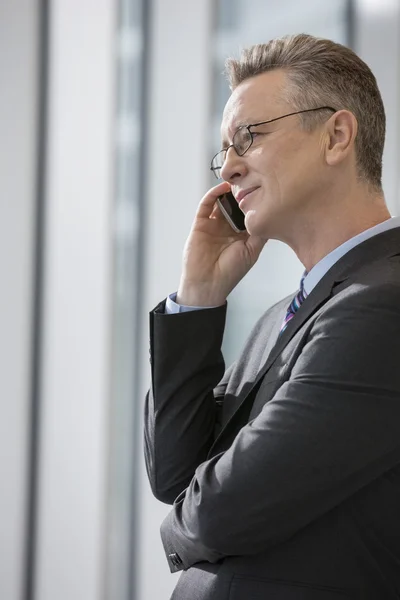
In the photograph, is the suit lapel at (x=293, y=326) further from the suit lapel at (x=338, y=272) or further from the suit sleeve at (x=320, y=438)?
the suit sleeve at (x=320, y=438)

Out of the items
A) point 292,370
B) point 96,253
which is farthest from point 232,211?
point 96,253

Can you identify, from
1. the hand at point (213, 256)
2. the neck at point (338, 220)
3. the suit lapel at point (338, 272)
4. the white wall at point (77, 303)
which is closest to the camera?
the suit lapel at point (338, 272)

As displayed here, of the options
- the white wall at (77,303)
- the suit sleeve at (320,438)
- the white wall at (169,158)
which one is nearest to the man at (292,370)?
the suit sleeve at (320,438)

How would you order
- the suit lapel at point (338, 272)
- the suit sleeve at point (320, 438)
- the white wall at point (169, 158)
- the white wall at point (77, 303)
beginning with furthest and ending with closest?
the white wall at point (77, 303) → the white wall at point (169, 158) → the suit lapel at point (338, 272) → the suit sleeve at point (320, 438)

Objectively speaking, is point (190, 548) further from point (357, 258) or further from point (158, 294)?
point (158, 294)

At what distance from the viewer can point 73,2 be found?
266cm

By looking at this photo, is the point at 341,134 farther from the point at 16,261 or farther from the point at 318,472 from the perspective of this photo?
the point at 16,261

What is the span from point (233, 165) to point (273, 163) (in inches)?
3.2

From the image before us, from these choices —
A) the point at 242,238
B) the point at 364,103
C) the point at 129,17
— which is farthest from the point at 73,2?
the point at 364,103

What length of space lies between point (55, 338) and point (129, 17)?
1050mm

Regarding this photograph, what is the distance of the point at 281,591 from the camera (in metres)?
1.22

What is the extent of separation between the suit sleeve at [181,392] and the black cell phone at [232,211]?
0.78ft

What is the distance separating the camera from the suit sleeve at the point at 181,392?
1.51 m

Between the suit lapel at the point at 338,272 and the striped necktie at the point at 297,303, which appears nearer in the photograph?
the suit lapel at the point at 338,272
